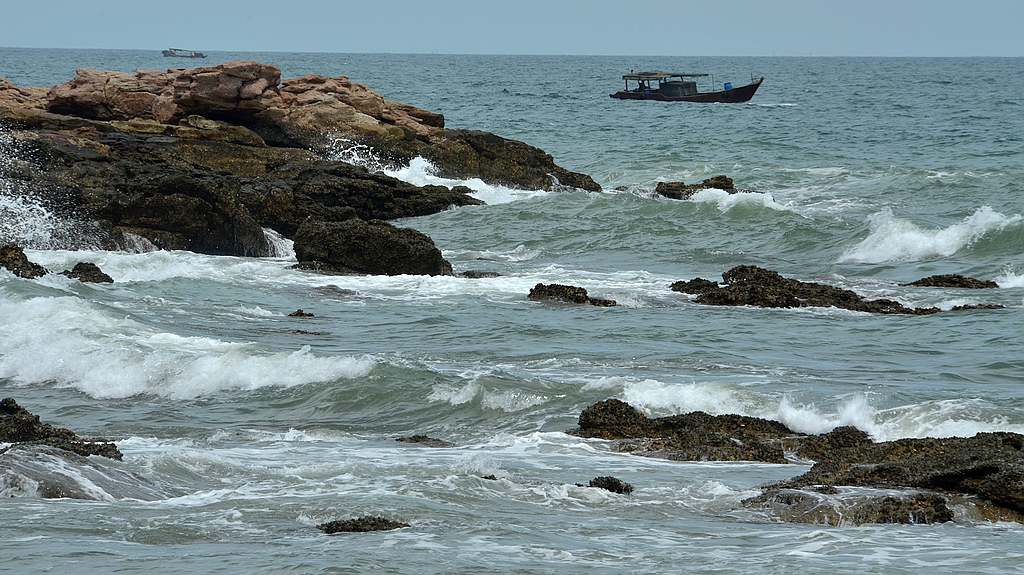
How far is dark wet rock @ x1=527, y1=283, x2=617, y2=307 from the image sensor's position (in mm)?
19734

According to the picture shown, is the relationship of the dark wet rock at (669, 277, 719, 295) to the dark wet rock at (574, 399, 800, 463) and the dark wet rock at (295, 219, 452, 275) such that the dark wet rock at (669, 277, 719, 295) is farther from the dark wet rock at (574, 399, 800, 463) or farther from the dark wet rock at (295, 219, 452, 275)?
the dark wet rock at (574, 399, 800, 463)

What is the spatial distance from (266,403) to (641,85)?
68.5 metres

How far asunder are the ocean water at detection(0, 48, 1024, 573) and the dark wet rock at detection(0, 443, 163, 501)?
0.14m

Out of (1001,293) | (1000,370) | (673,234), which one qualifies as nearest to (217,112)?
(673,234)

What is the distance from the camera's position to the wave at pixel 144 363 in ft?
47.8

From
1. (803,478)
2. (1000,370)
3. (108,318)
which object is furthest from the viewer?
(108,318)

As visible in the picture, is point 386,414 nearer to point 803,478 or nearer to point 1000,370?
point 803,478

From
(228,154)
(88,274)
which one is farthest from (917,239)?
(228,154)

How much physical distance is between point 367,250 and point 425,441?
34.7ft

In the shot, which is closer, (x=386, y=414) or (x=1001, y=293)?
(x=386, y=414)

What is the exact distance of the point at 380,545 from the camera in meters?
8.14

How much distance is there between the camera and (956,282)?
21.2 m

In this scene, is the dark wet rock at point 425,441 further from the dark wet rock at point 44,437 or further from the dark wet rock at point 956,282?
the dark wet rock at point 956,282

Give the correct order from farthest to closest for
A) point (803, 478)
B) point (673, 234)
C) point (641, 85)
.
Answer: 1. point (641, 85)
2. point (673, 234)
3. point (803, 478)
